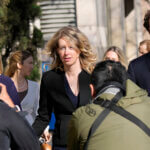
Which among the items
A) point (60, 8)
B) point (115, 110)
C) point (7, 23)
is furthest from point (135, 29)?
point (115, 110)

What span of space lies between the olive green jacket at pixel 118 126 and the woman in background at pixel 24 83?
3.02m

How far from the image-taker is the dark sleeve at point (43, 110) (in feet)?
14.3

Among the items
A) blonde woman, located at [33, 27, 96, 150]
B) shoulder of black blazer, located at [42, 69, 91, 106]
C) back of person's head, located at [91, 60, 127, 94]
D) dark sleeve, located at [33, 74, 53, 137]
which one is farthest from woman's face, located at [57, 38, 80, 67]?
back of person's head, located at [91, 60, 127, 94]

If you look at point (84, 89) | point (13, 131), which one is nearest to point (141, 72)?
point (84, 89)

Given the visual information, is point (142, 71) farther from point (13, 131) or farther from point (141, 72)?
point (13, 131)

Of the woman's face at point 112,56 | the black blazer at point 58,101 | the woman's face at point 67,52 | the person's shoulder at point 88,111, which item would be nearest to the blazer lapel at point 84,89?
the black blazer at point 58,101

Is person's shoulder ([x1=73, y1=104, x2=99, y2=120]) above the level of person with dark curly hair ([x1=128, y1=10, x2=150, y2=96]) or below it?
above

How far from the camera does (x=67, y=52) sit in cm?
429

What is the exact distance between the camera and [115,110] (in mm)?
2703

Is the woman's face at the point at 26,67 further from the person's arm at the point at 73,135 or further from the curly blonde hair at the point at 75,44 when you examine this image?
the person's arm at the point at 73,135

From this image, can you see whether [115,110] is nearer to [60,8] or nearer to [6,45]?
[6,45]

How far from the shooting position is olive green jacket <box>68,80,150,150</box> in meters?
2.66

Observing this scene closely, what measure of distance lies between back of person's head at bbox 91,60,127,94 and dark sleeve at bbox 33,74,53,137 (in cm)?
150

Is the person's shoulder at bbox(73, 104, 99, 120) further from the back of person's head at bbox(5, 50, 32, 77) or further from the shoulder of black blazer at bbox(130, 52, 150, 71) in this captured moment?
the back of person's head at bbox(5, 50, 32, 77)
